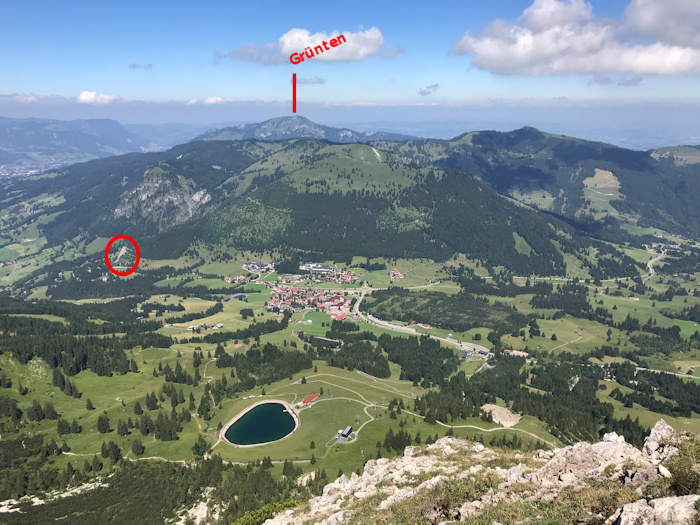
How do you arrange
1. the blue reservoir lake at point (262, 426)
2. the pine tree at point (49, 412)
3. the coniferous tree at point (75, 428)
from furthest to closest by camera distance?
the pine tree at point (49, 412) → the coniferous tree at point (75, 428) → the blue reservoir lake at point (262, 426)

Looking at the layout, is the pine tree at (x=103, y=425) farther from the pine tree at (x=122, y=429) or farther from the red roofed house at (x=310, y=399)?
the red roofed house at (x=310, y=399)

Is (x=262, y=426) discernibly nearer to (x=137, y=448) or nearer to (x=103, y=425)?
(x=137, y=448)

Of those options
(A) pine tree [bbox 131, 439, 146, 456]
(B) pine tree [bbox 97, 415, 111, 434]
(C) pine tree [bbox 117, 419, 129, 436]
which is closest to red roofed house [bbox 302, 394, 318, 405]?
(A) pine tree [bbox 131, 439, 146, 456]

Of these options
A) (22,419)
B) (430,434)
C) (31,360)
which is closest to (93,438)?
(22,419)

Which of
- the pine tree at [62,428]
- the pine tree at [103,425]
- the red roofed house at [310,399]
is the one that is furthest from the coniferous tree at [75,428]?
the red roofed house at [310,399]

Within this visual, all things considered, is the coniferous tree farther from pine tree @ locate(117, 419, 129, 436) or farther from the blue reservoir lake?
the blue reservoir lake

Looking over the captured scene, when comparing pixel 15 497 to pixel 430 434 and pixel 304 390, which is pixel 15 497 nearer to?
pixel 304 390
